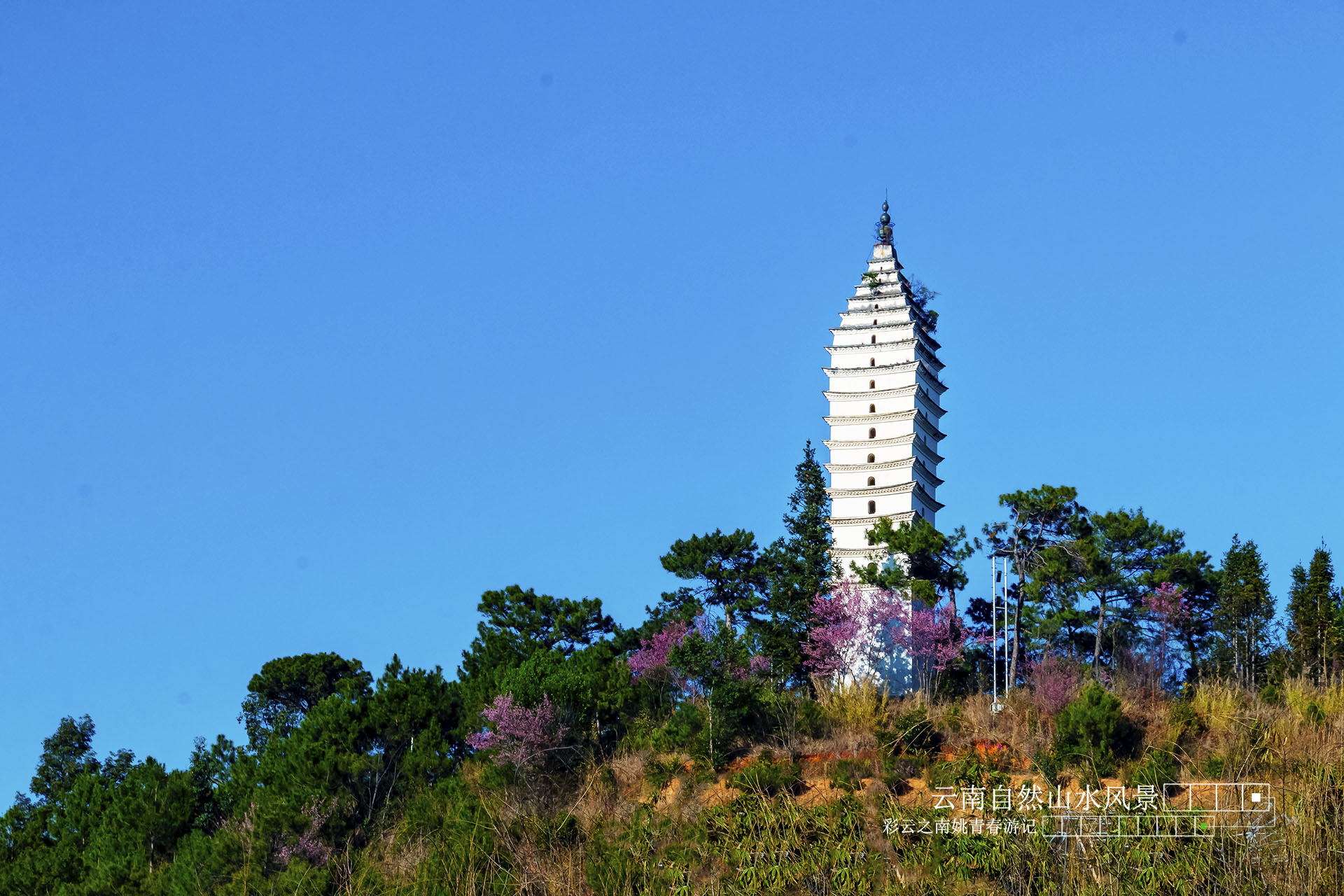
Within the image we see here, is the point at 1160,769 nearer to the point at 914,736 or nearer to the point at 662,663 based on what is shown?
the point at 914,736

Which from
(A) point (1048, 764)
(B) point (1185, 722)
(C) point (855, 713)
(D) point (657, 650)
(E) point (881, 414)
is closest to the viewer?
(A) point (1048, 764)

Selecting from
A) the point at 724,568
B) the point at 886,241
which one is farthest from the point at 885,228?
the point at 724,568

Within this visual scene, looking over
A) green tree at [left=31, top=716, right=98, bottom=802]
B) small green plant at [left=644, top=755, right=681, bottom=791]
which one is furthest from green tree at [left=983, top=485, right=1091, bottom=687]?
green tree at [left=31, top=716, right=98, bottom=802]

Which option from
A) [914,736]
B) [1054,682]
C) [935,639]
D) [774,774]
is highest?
[935,639]

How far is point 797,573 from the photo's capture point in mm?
47594

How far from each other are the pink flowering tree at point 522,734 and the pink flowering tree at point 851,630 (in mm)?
10180

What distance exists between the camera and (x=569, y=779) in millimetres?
35781

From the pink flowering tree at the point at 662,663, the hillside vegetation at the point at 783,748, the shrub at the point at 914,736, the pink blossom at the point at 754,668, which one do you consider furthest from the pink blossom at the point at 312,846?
the shrub at the point at 914,736

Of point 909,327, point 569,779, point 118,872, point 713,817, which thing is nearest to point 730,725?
point 569,779

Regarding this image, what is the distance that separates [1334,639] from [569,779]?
74.6 ft

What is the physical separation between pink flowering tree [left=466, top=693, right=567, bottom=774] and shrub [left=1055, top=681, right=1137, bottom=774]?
11.4 m

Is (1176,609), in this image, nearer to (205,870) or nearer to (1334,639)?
(1334,639)

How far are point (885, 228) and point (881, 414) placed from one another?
11049 mm

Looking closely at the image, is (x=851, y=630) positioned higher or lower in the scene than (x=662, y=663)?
higher
